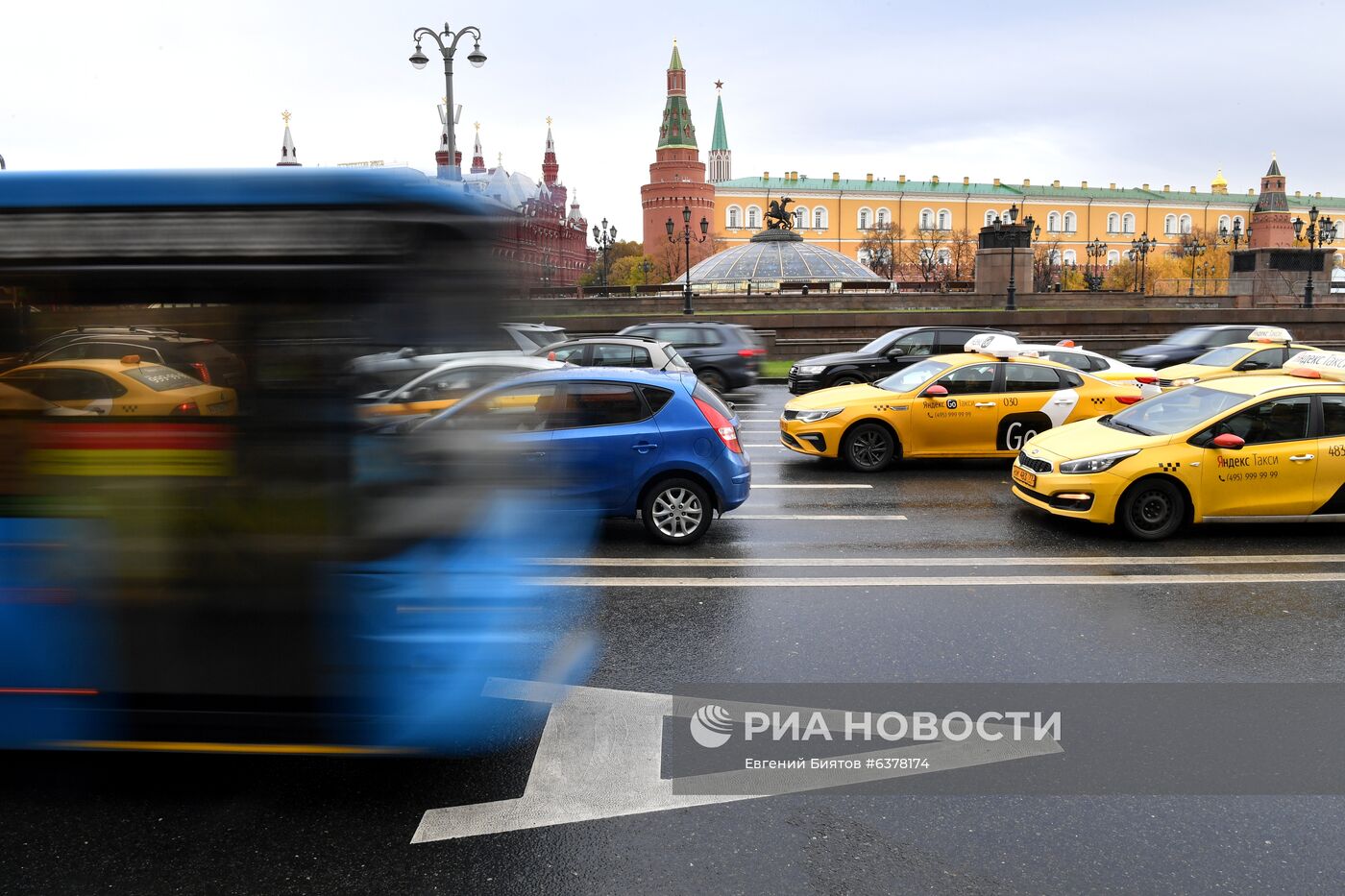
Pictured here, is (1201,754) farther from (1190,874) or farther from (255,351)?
(255,351)

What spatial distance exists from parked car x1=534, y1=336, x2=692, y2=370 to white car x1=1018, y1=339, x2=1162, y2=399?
5.56m

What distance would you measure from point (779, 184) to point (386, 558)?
136958mm

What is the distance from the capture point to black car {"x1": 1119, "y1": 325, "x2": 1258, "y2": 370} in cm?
2242

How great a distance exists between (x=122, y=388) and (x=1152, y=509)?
8.11 metres

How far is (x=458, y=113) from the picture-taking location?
70.5ft

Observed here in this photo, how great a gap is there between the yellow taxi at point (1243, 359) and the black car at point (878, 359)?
3.12m

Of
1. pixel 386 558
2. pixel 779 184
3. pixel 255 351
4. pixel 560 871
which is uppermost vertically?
pixel 779 184

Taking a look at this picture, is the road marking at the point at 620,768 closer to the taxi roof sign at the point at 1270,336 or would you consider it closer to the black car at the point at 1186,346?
the taxi roof sign at the point at 1270,336

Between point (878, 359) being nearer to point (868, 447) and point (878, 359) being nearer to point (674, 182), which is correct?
point (868, 447)

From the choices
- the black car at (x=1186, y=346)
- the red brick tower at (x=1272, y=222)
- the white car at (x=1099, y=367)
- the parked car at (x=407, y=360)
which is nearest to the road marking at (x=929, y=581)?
the parked car at (x=407, y=360)

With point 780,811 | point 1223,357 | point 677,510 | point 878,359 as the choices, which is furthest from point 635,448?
point 1223,357

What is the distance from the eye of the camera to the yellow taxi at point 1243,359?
16719 millimetres

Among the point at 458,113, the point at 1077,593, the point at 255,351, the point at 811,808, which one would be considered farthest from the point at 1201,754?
the point at 458,113

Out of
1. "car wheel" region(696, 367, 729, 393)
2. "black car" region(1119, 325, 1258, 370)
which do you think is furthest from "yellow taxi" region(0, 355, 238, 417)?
"black car" region(1119, 325, 1258, 370)
